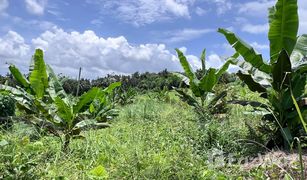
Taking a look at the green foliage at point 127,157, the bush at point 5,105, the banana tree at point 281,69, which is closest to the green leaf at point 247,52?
the banana tree at point 281,69

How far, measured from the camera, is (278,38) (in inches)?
251

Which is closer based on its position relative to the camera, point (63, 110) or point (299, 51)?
point (63, 110)

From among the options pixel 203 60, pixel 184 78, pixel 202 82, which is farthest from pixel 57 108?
pixel 203 60

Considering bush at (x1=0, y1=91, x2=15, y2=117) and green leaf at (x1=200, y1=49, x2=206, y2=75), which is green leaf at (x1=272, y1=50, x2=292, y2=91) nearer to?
green leaf at (x1=200, y1=49, x2=206, y2=75)

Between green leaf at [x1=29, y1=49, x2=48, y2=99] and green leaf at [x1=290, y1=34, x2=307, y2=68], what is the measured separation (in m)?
4.72

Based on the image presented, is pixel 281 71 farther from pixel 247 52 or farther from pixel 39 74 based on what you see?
pixel 39 74

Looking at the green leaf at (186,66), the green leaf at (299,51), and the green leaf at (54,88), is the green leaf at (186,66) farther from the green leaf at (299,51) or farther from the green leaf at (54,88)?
the green leaf at (54,88)

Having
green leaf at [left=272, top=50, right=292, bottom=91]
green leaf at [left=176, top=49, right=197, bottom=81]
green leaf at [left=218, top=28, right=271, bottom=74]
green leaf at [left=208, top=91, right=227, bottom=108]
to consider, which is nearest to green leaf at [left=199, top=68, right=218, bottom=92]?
green leaf at [left=208, top=91, right=227, bottom=108]

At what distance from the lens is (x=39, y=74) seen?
7.71 m

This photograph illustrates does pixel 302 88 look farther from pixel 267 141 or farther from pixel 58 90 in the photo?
pixel 58 90

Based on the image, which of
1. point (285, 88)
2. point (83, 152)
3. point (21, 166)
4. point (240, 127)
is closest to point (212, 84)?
point (240, 127)

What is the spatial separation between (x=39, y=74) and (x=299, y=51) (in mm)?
4969

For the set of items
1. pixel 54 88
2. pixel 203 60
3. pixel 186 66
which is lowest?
pixel 54 88

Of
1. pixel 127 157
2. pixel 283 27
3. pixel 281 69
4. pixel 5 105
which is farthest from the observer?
pixel 5 105
